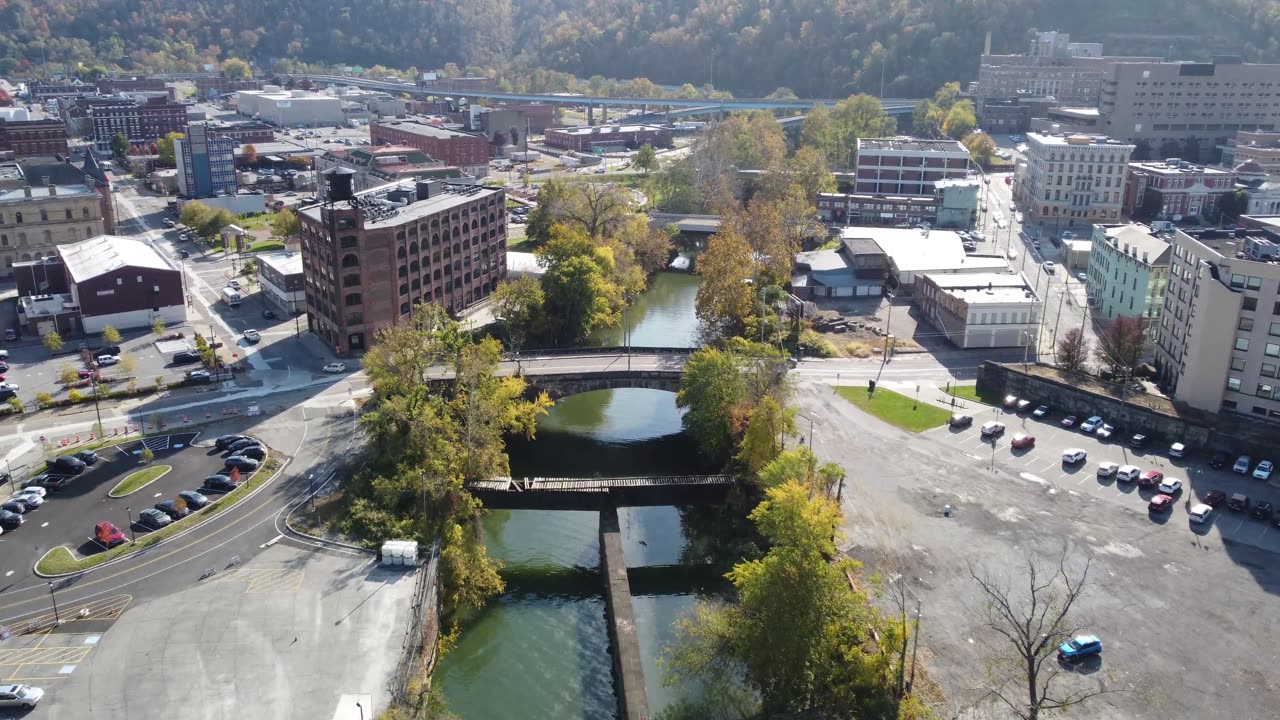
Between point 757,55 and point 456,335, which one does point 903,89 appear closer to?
point 757,55

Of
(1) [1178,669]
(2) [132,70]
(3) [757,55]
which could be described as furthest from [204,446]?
(2) [132,70]

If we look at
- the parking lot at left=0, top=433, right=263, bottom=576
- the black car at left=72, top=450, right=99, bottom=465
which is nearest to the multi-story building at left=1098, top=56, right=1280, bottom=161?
the parking lot at left=0, top=433, right=263, bottom=576

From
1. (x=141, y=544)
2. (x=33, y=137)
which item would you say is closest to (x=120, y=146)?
(x=33, y=137)

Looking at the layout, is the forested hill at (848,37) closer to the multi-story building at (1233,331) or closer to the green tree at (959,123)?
the green tree at (959,123)

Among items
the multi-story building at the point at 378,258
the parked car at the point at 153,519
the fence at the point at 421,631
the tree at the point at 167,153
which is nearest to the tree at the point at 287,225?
the multi-story building at the point at 378,258

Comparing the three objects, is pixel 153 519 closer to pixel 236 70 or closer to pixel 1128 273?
pixel 1128 273

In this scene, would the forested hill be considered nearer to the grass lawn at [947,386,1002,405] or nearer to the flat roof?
the grass lawn at [947,386,1002,405]
